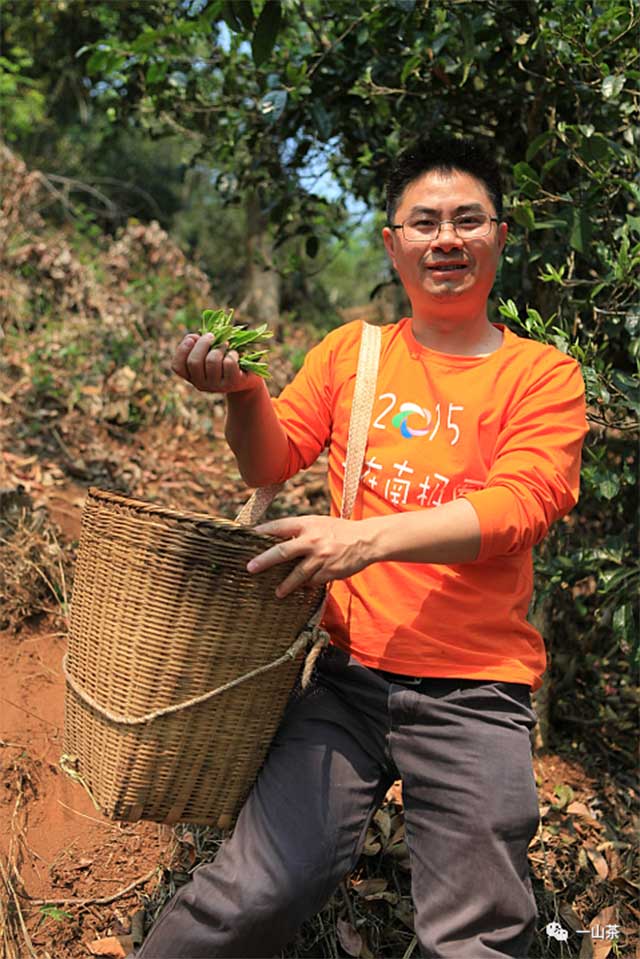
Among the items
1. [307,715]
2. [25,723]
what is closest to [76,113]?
[25,723]

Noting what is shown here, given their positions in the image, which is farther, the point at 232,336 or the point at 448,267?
the point at 448,267

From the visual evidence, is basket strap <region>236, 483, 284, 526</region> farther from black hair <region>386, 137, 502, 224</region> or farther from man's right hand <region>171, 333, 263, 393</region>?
black hair <region>386, 137, 502, 224</region>

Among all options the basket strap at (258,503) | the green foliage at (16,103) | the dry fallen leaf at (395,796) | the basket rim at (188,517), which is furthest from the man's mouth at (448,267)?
the green foliage at (16,103)

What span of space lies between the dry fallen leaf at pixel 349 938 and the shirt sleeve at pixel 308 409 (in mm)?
1172

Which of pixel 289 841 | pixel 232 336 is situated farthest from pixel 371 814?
pixel 232 336

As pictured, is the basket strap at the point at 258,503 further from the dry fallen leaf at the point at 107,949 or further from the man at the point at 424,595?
the dry fallen leaf at the point at 107,949

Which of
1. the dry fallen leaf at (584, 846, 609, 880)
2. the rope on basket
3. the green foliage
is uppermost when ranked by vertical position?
the green foliage

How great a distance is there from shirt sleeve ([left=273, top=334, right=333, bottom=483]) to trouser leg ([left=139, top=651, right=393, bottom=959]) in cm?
47

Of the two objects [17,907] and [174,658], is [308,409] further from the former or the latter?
[17,907]

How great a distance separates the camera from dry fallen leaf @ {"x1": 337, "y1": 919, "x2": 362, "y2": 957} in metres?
2.39

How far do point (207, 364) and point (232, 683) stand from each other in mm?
621

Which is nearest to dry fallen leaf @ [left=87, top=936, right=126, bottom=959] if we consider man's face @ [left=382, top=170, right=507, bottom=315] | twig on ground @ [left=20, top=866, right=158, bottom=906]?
twig on ground @ [left=20, top=866, right=158, bottom=906]

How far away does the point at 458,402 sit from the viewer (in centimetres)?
201

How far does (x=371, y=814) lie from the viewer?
2.02 m
